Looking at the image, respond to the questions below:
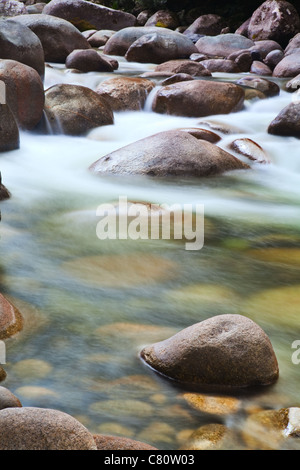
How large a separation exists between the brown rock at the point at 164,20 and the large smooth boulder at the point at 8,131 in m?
16.6

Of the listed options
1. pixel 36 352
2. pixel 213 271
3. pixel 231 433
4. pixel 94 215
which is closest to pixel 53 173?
pixel 94 215

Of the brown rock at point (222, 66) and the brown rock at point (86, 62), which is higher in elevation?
the brown rock at point (86, 62)

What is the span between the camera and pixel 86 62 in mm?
11383

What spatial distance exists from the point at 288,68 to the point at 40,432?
1239 cm

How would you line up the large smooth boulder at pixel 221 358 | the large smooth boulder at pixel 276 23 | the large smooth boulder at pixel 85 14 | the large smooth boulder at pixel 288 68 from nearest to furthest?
the large smooth boulder at pixel 221 358 < the large smooth boulder at pixel 288 68 < the large smooth boulder at pixel 276 23 < the large smooth boulder at pixel 85 14

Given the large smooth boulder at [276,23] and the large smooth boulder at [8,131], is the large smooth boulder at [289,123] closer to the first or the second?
the large smooth boulder at [8,131]

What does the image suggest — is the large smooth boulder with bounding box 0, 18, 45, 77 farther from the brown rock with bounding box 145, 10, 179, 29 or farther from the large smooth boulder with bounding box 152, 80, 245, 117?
the brown rock with bounding box 145, 10, 179, 29

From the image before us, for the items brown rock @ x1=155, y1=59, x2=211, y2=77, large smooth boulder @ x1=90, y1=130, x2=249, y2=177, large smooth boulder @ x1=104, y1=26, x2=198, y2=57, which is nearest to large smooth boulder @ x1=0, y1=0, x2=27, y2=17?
large smooth boulder @ x1=104, y1=26, x2=198, y2=57

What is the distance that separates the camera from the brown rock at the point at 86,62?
11359 mm

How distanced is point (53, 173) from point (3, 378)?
14.3ft

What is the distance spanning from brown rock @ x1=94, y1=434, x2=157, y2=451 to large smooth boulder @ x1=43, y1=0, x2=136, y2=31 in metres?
18.4

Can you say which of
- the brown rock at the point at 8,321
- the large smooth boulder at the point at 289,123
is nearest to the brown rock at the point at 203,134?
the large smooth boulder at the point at 289,123

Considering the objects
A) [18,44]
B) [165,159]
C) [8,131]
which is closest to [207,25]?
[18,44]

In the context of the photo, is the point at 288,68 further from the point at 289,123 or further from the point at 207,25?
the point at 207,25
